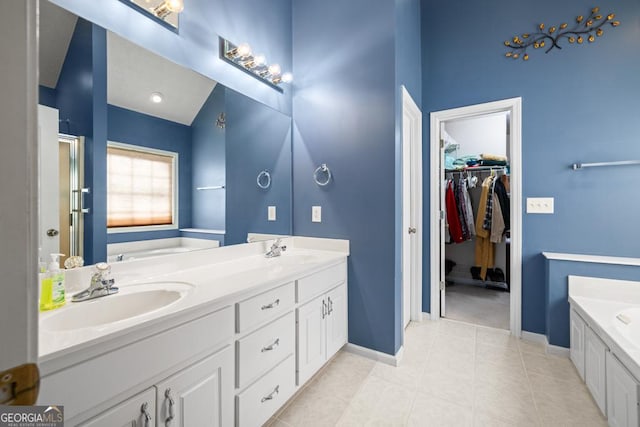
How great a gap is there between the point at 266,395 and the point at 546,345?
7.32ft

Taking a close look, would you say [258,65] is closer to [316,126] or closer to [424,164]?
[316,126]

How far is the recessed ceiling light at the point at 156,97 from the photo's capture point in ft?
4.77

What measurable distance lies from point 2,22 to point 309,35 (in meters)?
2.34

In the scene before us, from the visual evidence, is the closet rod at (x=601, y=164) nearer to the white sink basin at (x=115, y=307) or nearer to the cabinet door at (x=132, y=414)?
the white sink basin at (x=115, y=307)

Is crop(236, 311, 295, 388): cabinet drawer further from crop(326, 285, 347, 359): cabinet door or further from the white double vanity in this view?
crop(326, 285, 347, 359): cabinet door

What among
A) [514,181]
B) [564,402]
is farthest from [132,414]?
[514,181]

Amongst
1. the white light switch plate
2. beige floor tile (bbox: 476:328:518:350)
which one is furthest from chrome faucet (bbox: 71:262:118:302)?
the white light switch plate

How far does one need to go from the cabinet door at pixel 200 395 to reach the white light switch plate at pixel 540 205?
2.53m

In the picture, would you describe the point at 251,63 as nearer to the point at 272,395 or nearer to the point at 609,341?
the point at 272,395

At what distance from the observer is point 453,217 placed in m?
3.70

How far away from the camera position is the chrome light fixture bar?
Result: 1783mm

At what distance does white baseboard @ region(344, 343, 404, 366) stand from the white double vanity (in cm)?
30

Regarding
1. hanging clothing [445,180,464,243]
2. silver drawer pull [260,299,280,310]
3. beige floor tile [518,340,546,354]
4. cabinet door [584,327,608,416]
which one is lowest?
beige floor tile [518,340,546,354]

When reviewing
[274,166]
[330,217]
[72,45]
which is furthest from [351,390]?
[72,45]
